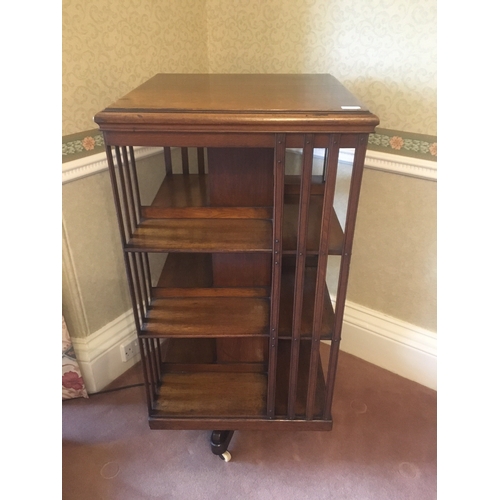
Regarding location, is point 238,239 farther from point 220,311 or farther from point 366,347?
point 366,347

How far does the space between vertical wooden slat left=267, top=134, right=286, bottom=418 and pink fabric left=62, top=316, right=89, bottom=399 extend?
2.37 feet

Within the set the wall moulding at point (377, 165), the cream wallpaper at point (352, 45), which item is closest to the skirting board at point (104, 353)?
the wall moulding at point (377, 165)

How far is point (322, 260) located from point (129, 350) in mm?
999

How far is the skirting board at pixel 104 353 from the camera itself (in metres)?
1.57

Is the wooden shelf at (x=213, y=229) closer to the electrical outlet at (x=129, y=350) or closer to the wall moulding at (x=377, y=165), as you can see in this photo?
the wall moulding at (x=377, y=165)

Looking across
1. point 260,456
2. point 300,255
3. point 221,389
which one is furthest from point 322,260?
point 260,456

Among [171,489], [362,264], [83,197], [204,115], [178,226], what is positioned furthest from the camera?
[362,264]

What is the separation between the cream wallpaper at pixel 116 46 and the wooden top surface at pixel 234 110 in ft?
0.87

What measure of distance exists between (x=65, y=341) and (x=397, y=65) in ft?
4.58

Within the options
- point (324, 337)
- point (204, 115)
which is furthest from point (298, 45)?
point (324, 337)

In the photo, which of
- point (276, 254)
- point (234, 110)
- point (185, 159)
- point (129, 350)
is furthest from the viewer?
point (129, 350)

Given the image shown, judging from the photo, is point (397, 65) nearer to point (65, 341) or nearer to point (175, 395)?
point (175, 395)

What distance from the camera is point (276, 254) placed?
1058 mm
